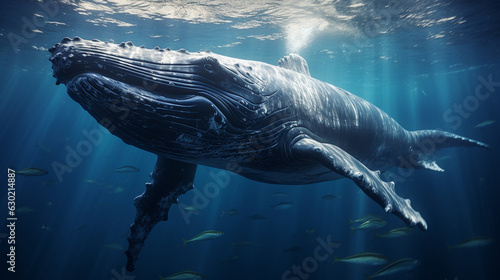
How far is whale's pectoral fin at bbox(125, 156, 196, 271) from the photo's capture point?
4829 millimetres

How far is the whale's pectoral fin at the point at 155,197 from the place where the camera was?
15.8 feet

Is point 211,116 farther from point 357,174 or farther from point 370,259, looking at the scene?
point 370,259

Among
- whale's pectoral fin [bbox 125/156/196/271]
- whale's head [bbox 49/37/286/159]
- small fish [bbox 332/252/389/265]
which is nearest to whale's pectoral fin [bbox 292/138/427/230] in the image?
whale's head [bbox 49/37/286/159]

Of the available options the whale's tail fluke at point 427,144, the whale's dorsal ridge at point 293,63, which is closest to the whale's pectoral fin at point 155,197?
the whale's dorsal ridge at point 293,63

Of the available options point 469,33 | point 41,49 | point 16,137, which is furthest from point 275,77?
point 16,137

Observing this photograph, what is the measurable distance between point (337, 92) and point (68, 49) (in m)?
5.10

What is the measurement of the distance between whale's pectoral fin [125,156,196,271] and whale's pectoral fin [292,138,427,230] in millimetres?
2325

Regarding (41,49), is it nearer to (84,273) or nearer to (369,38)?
(84,273)

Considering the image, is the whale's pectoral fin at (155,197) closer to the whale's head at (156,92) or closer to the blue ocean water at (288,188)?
the whale's head at (156,92)

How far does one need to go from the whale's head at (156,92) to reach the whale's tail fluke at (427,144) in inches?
302

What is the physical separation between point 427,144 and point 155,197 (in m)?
9.29

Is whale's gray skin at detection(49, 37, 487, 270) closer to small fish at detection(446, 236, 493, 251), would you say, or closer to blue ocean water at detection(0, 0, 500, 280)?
small fish at detection(446, 236, 493, 251)

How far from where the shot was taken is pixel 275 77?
448 centimetres

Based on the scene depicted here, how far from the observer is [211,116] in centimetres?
327
